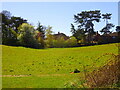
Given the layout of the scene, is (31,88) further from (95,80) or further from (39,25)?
(39,25)

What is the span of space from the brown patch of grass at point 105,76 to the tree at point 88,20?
143 feet

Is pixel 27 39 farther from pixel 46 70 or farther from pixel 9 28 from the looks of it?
pixel 46 70

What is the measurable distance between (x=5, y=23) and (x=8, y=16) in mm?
3400

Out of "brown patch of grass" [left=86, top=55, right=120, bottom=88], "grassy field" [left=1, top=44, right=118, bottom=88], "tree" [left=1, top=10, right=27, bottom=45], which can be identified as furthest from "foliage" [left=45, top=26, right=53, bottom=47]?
"brown patch of grass" [left=86, top=55, right=120, bottom=88]

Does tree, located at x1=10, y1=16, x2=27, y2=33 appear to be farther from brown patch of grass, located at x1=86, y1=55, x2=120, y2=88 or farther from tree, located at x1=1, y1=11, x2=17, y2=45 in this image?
brown patch of grass, located at x1=86, y1=55, x2=120, y2=88

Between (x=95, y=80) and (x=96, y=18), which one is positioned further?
(x=96, y=18)

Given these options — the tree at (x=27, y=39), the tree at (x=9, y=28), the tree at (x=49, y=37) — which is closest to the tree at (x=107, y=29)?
the tree at (x=49, y=37)

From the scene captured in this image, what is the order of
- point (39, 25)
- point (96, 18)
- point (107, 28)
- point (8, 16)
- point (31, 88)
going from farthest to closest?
1. point (39, 25)
2. point (8, 16)
3. point (107, 28)
4. point (96, 18)
5. point (31, 88)

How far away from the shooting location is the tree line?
48.4m

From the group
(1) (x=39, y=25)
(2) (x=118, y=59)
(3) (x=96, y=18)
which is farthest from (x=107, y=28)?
(2) (x=118, y=59)

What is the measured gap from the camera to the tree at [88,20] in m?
50.0

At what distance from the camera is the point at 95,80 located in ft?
22.4

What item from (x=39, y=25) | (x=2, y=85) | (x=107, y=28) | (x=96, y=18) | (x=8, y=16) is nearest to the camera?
(x=2, y=85)

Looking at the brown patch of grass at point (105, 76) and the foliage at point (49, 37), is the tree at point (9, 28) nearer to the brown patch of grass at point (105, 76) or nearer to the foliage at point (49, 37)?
the foliage at point (49, 37)
